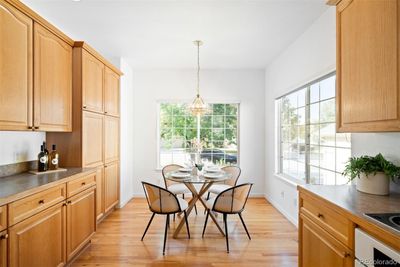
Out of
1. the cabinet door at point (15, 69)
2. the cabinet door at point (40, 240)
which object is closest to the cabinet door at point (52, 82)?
the cabinet door at point (15, 69)

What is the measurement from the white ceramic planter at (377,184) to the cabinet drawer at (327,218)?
397mm

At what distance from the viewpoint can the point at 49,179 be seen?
205 centimetres

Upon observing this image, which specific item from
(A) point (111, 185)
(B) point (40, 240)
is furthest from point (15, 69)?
(A) point (111, 185)

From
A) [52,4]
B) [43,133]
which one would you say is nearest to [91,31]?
[52,4]

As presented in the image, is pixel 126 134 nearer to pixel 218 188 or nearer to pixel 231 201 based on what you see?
pixel 218 188

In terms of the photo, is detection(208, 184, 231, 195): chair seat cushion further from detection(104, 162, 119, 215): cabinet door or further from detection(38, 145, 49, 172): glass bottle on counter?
detection(38, 145, 49, 172): glass bottle on counter

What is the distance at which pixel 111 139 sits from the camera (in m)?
3.71

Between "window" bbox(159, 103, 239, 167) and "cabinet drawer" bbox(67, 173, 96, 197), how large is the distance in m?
2.37

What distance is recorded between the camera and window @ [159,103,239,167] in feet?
16.4

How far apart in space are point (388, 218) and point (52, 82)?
9.77 feet

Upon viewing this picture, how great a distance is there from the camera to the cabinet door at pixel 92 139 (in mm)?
2867

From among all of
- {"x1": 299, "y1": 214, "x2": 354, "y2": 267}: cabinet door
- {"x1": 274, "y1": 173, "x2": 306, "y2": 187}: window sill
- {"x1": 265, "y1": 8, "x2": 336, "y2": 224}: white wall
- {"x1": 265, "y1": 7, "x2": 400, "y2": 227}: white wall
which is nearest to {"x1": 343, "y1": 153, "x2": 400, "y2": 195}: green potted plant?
{"x1": 265, "y1": 7, "x2": 400, "y2": 227}: white wall

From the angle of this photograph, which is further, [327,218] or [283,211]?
[283,211]

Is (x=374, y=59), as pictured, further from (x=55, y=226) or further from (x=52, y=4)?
(x=52, y=4)
